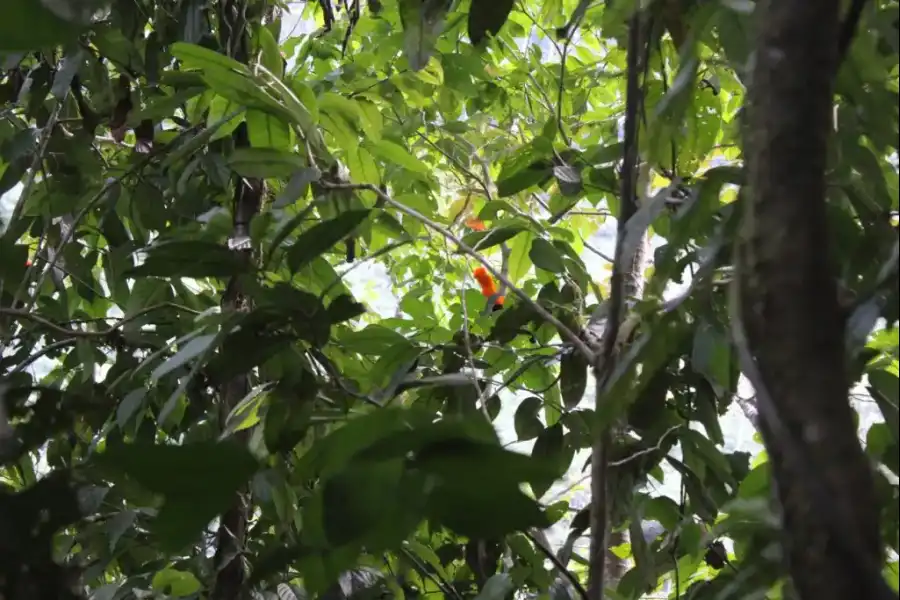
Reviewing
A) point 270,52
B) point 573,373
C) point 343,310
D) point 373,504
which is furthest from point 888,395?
point 270,52

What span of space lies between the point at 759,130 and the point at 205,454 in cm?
20

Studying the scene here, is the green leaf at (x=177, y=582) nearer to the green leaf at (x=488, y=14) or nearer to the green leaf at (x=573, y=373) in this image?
the green leaf at (x=573, y=373)

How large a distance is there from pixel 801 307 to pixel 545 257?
473 mm

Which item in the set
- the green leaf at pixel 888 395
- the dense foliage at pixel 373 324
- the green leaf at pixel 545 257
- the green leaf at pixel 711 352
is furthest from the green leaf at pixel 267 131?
the green leaf at pixel 888 395

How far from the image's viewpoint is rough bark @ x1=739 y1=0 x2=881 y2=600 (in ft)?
0.72

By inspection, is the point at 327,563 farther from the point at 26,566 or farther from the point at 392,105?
the point at 392,105

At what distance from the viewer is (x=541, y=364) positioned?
0.81 meters

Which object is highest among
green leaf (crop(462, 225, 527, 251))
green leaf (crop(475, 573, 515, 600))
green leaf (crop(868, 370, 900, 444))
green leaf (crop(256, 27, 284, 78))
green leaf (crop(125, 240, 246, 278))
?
green leaf (crop(256, 27, 284, 78))

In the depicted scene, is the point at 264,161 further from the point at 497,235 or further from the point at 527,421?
the point at 527,421

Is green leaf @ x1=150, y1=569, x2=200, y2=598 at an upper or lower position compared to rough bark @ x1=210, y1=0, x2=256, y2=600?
lower

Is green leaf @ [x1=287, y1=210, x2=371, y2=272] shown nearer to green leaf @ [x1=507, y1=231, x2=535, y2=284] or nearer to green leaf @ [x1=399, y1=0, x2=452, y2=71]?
green leaf @ [x1=399, y1=0, x2=452, y2=71]

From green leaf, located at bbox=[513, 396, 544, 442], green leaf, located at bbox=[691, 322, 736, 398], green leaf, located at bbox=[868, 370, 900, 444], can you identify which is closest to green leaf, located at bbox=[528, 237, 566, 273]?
green leaf, located at bbox=[513, 396, 544, 442]

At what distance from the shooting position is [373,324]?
0.72 m

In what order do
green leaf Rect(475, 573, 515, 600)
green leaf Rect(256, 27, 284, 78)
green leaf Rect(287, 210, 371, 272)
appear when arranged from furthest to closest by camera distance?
green leaf Rect(256, 27, 284, 78), green leaf Rect(475, 573, 515, 600), green leaf Rect(287, 210, 371, 272)
